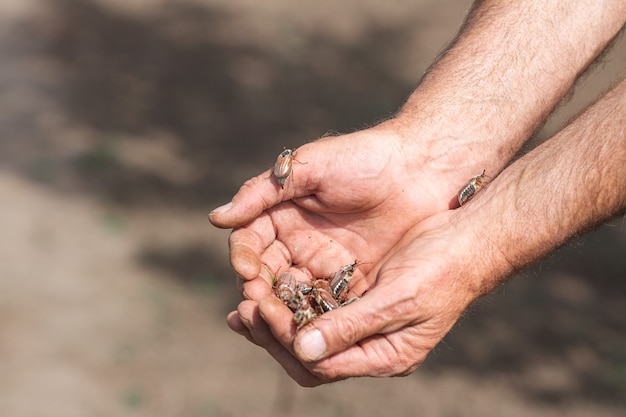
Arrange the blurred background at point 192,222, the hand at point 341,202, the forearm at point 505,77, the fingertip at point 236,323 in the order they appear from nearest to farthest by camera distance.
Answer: the fingertip at point 236,323 → the hand at point 341,202 → the forearm at point 505,77 → the blurred background at point 192,222

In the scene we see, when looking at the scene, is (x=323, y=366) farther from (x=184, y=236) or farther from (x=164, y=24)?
(x=164, y=24)

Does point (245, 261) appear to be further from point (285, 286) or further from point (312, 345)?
point (312, 345)

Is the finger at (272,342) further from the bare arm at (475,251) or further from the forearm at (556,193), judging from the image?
the forearm at (556,193)

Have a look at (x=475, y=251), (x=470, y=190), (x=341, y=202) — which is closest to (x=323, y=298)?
(x=341, y=202)

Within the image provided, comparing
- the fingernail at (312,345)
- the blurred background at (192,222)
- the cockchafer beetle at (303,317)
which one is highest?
the blurred background at (192,222)

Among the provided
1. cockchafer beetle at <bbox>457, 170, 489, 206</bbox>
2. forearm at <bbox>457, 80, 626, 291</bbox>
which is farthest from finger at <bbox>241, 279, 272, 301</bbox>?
cockchafer beetle at <bbox>457, 170, 489, 206</bbox>

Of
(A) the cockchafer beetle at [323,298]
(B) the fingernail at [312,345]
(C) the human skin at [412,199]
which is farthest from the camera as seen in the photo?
(A) the cockchafer beetle at [323,298]

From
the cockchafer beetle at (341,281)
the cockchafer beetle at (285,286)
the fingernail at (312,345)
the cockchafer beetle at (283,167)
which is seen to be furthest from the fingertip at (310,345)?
the cockchafer beetle at (283,167)

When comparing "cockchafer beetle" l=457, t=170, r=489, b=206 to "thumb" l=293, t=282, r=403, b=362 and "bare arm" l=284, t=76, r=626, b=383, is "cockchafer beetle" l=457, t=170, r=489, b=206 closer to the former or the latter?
"bare arm" l=284, t=76, r=626, b=383
